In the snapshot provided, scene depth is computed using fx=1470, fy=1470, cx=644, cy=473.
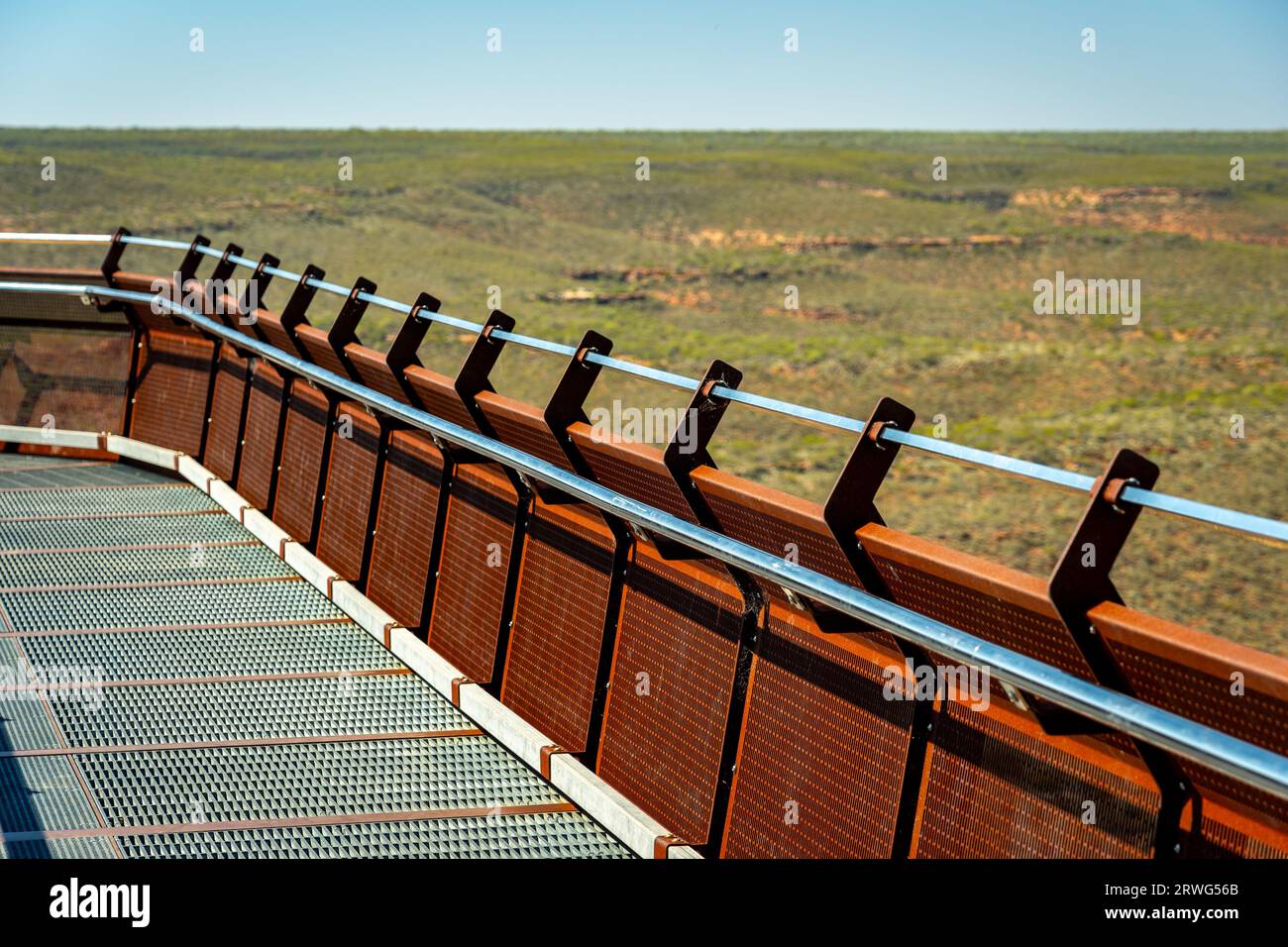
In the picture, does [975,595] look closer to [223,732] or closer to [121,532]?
[223,732]

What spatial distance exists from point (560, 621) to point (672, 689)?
88cm

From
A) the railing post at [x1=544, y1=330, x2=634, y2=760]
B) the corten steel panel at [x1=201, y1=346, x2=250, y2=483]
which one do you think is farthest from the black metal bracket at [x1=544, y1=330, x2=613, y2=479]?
the corten steel panel at [x1=201, y1=346, x2=250, y2=483]

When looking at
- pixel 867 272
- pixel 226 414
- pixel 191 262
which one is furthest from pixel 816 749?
pixel 867 272

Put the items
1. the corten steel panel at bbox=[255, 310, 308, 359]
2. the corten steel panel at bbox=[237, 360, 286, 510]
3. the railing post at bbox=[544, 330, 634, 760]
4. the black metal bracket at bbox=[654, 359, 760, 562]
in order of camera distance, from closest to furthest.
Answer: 1. the black metal bracket at bbox=[654, 359, 760, 562]
2. the railing post at bbox=[544, 330, 634, 760]
3. the corten steel panel at bbox=[255, 310, 308, 359]
4. the corten steel panel at bbox=[237, 360, 286, 510]

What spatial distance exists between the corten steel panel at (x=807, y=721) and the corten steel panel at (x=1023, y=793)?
0.14 m

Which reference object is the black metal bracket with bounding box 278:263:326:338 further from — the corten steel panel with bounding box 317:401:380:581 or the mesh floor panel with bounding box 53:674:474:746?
the mesh floor panel with bounding box 53:674:474:746

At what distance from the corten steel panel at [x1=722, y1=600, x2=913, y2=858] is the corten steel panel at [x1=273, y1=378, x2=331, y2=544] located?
4417 millimetres

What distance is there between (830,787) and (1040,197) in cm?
12036

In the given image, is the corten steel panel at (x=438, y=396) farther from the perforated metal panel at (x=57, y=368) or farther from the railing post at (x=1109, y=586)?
the perforated metal panel at (x=57, y=368)

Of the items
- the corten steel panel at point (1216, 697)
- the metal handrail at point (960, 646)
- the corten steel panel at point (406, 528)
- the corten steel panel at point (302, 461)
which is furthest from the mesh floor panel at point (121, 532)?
the corten steel panel at point (1216, 697)

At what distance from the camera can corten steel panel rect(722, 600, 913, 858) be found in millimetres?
3893

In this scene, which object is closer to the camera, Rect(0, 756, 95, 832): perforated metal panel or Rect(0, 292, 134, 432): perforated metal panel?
Rect(0, 756, 95, 832): perforated metal panel
